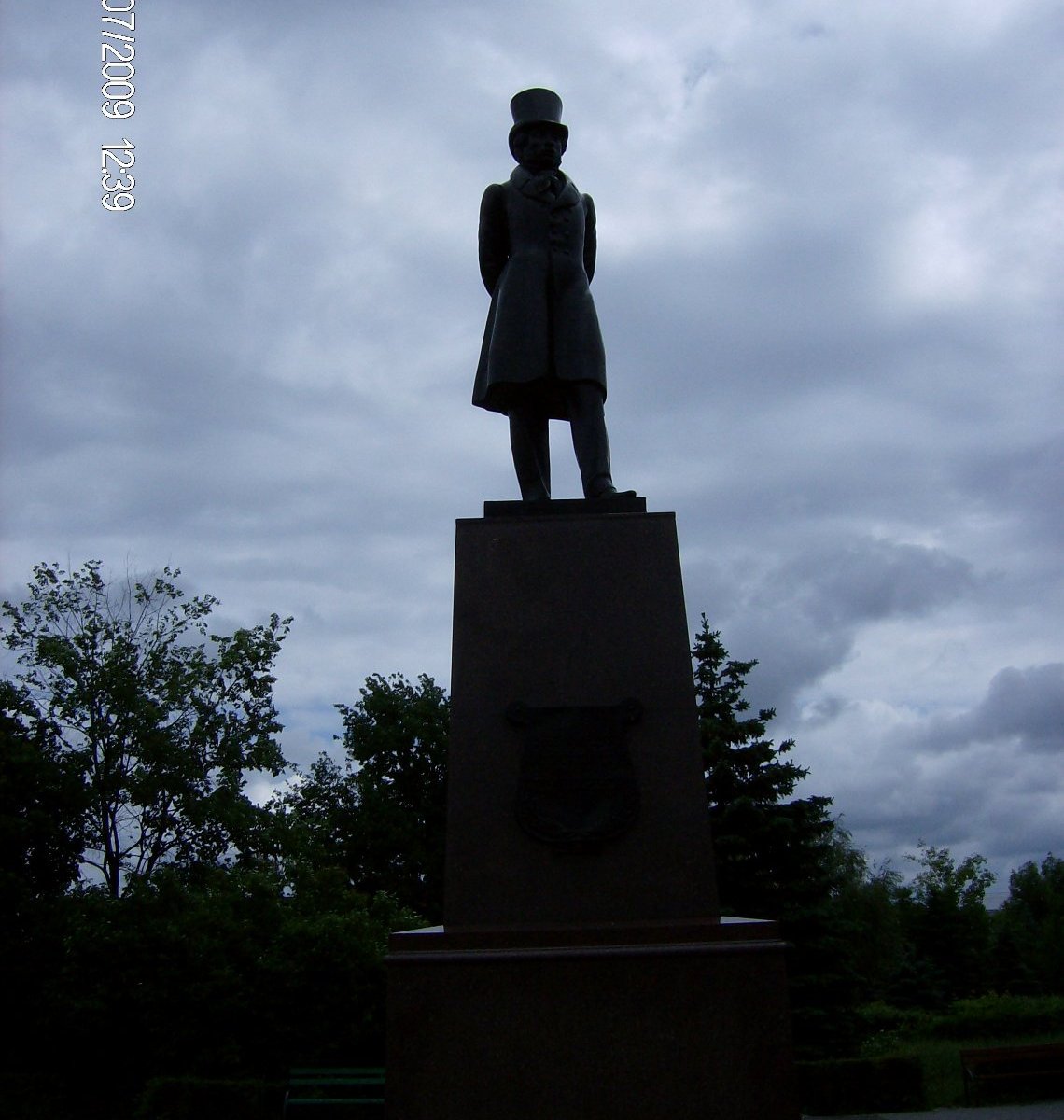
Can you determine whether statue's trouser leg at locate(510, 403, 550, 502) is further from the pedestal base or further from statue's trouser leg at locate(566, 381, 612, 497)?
the pedestal base

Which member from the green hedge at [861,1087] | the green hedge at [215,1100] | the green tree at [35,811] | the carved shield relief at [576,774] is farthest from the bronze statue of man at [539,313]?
the green tree at [35,811]

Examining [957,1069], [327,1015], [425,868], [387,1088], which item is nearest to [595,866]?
[387,1088]

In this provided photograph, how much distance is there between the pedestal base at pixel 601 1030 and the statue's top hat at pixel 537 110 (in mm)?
4745

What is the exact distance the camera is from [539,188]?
6676mm

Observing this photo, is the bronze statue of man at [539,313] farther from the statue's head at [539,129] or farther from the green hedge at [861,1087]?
the green hedge at [861,1087]

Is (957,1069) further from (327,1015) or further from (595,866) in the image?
Result: (595,866)

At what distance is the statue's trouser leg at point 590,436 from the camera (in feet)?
20.3

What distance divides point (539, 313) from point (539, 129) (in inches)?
45.8

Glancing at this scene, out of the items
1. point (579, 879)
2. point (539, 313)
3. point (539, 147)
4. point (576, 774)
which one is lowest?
point (579, 879)

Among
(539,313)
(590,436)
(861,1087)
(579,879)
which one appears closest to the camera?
(579,879)

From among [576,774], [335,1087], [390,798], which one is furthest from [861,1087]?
[390,798]

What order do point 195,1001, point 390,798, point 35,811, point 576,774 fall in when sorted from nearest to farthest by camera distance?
point 576,774, point 195,1001, point 35,811, point 390,798

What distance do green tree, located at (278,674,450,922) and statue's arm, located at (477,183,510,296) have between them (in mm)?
26969

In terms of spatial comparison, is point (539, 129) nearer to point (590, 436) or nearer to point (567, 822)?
point (590, 436)
